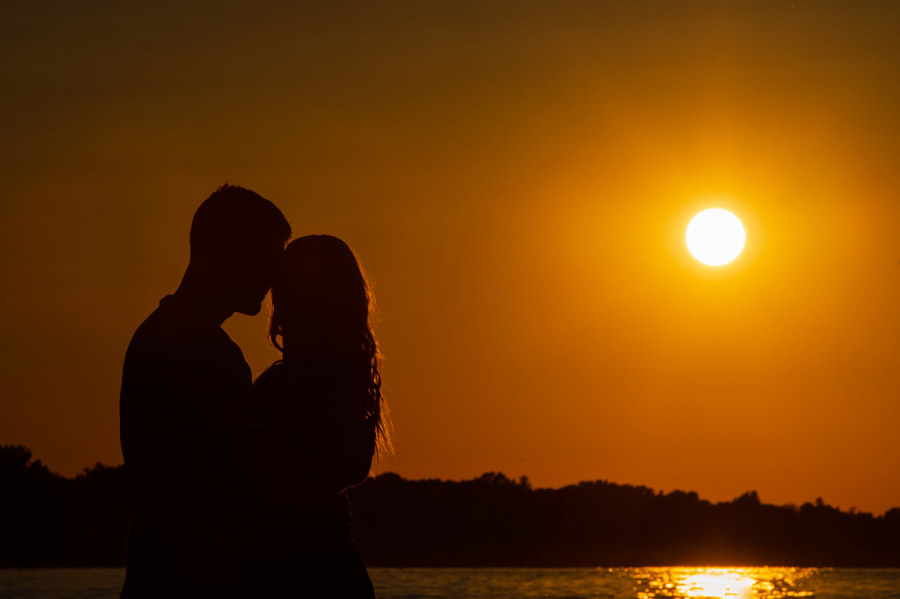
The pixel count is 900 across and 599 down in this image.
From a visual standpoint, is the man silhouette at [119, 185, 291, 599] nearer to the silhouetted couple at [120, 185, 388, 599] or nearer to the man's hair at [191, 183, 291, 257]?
the silhouetted couple at [120, 185, 388, 599]

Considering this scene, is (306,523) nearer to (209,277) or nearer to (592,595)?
(209,277)

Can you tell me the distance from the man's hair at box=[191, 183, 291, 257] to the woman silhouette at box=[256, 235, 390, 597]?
0.52 meters

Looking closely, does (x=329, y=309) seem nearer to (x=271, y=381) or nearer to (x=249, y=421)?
(x=271, y=381)

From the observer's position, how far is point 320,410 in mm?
3775

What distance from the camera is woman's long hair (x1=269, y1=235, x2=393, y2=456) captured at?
392 centimetres

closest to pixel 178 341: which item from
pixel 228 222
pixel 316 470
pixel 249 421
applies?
pixel 249 421

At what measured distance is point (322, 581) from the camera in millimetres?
3611

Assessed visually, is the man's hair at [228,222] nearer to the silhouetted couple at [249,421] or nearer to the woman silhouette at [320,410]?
the silhouetted couple at [249,421]

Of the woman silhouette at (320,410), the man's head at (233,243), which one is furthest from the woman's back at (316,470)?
the man's head at (233,243)

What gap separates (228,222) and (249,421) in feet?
1.72

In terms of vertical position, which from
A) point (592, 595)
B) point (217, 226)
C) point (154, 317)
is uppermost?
point (592, 595)

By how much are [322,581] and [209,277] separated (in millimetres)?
893

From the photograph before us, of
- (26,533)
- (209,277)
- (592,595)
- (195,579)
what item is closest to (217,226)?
(209,277)

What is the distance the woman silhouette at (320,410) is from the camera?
3.57m
